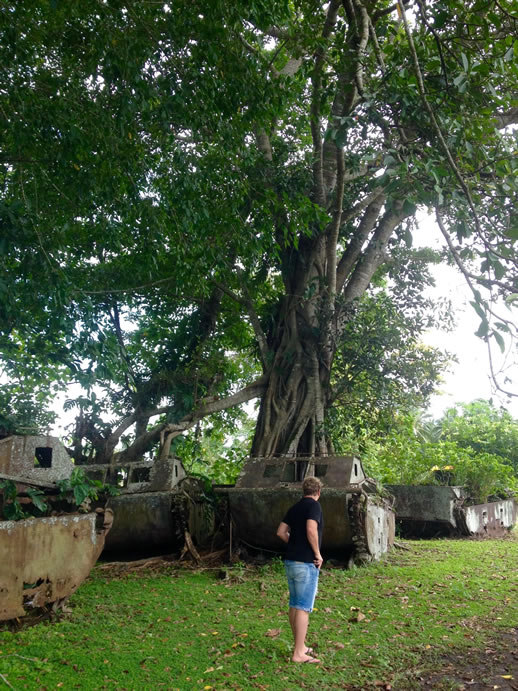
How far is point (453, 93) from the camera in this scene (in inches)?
201

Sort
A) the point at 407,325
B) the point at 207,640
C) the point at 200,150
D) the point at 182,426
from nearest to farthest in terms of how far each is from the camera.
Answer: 1. the point at 207,640
2. the point at 200,150
3. the point at 182,426
4. the point at 407,325

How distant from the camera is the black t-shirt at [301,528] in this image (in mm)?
4699

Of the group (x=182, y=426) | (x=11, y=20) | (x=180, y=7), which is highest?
(x=180, y=7)

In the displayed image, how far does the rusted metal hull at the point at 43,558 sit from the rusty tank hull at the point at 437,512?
7043 mm

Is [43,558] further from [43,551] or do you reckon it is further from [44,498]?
[44,498]

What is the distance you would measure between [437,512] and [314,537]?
24.2ft

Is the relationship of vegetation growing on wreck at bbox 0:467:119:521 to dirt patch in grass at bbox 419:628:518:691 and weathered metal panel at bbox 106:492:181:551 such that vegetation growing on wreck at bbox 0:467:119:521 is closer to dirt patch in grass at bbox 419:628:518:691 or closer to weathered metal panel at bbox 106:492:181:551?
weathered metal panel at bbox 106:492:181:551

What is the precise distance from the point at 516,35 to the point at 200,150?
18.6 feet

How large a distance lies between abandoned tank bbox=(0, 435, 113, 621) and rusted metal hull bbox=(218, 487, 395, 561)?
103 inches

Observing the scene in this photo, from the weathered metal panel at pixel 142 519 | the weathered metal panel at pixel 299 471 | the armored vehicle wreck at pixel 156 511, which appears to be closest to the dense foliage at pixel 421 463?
the weathered metal panel at pixel 299 471

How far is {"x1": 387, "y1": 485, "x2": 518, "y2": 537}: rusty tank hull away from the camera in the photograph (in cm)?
1127

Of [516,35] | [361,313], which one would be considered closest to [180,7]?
[516,35]

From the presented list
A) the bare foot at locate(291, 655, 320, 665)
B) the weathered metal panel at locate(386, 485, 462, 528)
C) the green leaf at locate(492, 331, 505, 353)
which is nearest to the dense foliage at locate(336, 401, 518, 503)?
the weathered metal panel at locate(386, 485, 462, 528)

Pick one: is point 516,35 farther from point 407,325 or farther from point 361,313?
point 407,325
